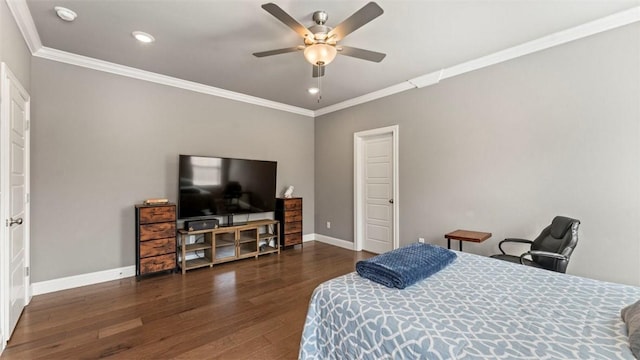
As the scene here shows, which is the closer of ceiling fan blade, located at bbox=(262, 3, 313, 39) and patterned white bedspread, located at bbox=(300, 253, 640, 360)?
patterned white bedspread, located at bbox=(300, 253, 640, 360)

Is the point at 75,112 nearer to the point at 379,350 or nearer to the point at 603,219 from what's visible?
the point at 379,350

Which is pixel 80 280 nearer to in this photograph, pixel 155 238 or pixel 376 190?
pixel 155 238

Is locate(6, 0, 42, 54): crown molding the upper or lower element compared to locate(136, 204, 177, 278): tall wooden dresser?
upper

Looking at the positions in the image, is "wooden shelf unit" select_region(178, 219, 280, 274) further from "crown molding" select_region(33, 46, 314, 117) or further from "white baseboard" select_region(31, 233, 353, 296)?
"crown molding" select_region(33, 46, 314, 117)

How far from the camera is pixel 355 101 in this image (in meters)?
4.82

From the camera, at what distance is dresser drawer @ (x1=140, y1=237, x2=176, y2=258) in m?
3.38

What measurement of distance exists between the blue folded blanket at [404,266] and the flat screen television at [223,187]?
289cm

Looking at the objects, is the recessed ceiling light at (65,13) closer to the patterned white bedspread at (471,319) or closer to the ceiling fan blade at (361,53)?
the ceiling fan blade at (361,53)

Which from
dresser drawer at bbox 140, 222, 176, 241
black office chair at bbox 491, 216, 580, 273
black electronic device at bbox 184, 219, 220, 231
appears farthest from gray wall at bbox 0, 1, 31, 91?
black office chair at bbox 491, 216, 580, 273

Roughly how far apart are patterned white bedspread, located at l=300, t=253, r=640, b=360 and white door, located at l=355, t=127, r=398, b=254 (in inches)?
108

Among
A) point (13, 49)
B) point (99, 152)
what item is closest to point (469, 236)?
point (99, 152)

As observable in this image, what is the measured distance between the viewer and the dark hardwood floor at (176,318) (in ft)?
6.72

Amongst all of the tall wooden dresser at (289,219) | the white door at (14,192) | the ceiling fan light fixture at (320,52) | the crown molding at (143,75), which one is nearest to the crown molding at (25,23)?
the crown molding at (143,75)

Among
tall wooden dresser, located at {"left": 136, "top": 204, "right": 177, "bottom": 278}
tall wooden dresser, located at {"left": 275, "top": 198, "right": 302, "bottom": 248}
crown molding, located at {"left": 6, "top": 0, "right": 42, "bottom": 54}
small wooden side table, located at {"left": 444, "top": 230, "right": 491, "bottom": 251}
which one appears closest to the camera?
crown molding, located at {"left": 6, "top": 0, "right": 42, "bottom": 54}
